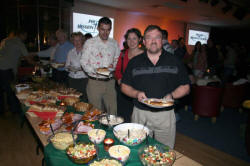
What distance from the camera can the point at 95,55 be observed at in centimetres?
243

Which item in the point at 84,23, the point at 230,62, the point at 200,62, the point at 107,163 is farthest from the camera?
the point at 84,23

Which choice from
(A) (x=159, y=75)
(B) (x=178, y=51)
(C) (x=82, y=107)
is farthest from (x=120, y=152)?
(B) (x=178, y=51)

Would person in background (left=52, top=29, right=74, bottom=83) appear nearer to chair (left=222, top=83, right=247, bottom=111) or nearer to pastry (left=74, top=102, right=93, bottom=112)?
pastry (left=74, top=102, right=93, bottom=112)

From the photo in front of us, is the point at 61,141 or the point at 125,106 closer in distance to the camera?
the point at 61,141

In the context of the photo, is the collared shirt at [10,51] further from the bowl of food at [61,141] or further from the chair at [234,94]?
the chair at [234,94]

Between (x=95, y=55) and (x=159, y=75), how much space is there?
1.10m

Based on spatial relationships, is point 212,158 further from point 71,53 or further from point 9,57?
point 9,57

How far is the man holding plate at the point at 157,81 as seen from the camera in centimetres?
165

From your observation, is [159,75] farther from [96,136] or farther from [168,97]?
[96,136]

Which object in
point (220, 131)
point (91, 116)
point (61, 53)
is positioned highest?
point (61, 53)

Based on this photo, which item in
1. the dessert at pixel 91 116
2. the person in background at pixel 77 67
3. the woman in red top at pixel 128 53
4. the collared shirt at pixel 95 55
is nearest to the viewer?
the dessert at pixel 91 116

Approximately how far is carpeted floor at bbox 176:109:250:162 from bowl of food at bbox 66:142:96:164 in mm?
2436

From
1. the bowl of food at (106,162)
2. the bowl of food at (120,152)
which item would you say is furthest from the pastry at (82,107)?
the bowl of food at (106,162)

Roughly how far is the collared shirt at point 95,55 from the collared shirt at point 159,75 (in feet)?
2.79
